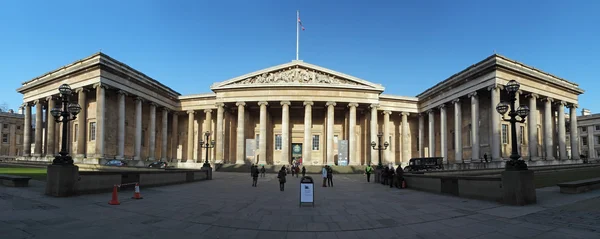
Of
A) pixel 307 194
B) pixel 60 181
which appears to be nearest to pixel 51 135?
pixel 60 181

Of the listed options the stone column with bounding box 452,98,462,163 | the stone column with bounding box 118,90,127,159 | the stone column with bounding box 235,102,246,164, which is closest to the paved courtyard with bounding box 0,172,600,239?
the stone column with bounding box 452,98,462,163

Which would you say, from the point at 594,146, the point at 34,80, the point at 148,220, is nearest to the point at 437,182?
the point at 148,220

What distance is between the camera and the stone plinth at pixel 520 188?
1189 cm

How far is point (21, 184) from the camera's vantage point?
16.0 m

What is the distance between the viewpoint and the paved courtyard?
315 inches

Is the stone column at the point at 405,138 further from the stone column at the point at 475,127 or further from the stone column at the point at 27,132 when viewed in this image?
the stone column at the point at 27,132

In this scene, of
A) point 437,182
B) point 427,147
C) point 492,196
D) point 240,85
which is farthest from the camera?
point 427,147

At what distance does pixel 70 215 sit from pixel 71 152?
4327cm

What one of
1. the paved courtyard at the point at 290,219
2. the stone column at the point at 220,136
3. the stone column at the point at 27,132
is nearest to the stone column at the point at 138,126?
the stone column at the point at 220,136

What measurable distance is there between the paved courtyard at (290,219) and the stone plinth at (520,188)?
508 mm

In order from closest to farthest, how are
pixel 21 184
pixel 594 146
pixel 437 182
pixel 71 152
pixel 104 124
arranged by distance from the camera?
pixel 21 184, pixel 437 182, pixel 104 124, pixel 71 152, pixel 594 146

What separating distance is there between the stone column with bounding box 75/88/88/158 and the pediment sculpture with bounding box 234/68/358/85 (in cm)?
1994

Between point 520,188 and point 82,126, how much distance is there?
45.5m

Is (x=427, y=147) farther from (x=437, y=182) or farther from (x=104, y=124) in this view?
(x=104, y=124)
